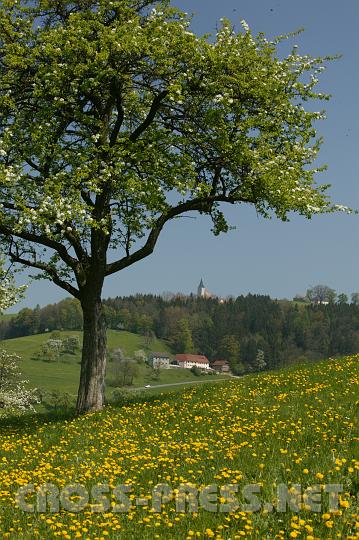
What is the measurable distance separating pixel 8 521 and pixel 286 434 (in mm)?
6235

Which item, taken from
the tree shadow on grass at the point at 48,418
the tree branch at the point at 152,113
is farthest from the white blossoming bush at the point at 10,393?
the tree branch at the point at 152,113

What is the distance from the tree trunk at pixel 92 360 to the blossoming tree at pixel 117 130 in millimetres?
42

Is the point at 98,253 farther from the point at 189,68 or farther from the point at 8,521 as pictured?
the point at 8,521

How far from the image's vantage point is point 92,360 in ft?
74.3

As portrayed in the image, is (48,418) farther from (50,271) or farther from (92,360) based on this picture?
(50,271)

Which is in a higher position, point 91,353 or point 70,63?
point 70,63

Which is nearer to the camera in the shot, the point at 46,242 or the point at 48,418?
the point at 46,242

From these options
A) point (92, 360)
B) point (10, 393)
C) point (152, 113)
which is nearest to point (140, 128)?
point (152, 113)

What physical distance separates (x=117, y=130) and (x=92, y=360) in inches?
333

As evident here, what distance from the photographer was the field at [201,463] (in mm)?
8781

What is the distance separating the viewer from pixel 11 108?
67.7 ft

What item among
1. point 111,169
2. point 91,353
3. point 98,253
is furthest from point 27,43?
point 91,353

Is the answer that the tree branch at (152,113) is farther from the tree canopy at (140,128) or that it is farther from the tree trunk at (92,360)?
the tree trunk at (92,360)

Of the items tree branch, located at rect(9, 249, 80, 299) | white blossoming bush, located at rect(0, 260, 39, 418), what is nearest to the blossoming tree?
tree branch, located at rect(9, 249, 80, 299)
